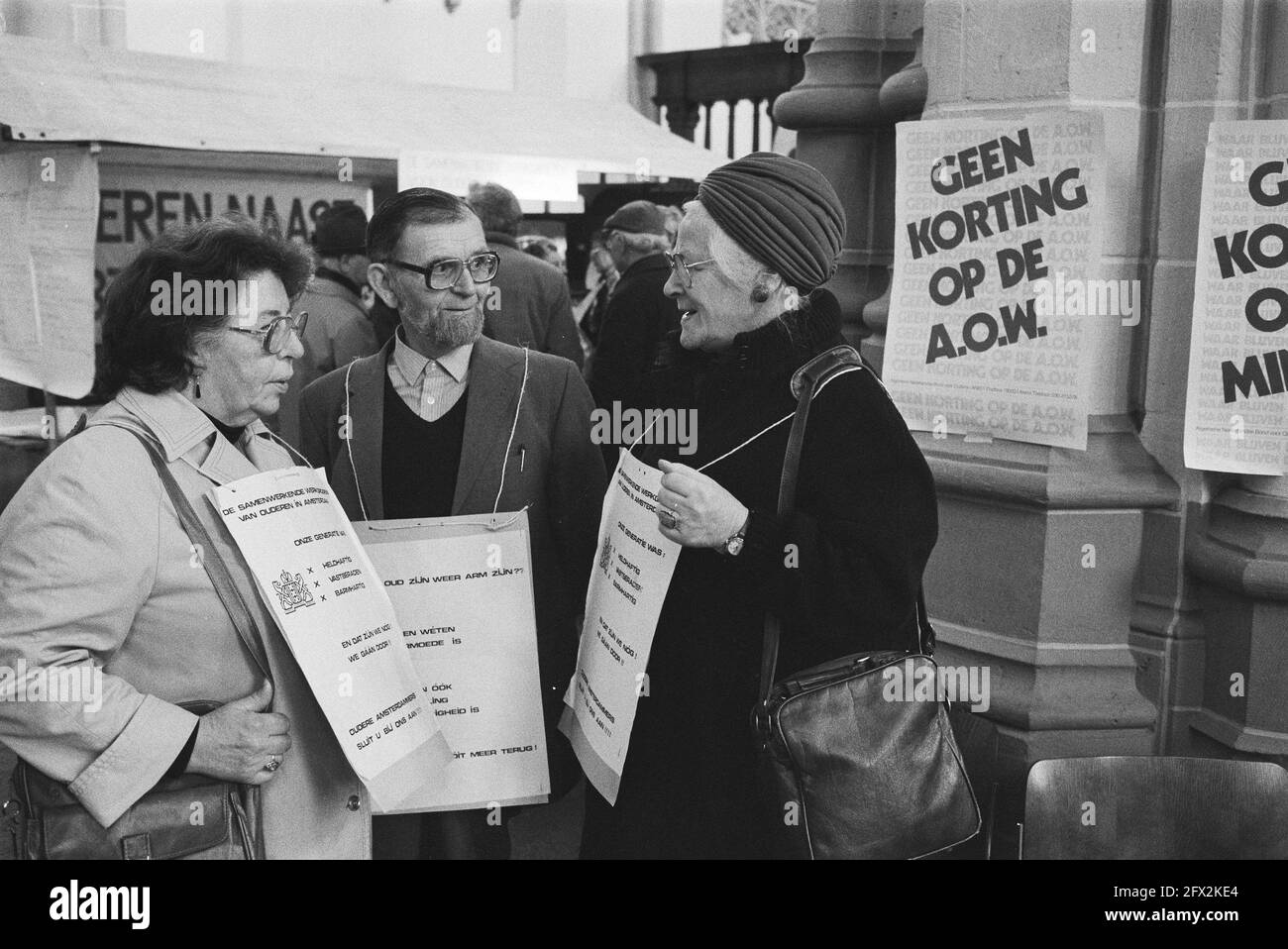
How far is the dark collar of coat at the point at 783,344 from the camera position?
2180mm

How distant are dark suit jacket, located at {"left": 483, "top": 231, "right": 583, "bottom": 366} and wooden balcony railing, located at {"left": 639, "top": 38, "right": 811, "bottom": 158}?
736 cm

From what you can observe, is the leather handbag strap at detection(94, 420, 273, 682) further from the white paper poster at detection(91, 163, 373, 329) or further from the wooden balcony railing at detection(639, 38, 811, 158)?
the wooden balcony railing at detection(639, 38, 811, 158)

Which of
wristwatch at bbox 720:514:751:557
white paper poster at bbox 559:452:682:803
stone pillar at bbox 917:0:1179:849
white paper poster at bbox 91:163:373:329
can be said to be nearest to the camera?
wristwatch at bbox 720:514:751:557

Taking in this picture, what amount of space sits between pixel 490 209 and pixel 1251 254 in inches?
129

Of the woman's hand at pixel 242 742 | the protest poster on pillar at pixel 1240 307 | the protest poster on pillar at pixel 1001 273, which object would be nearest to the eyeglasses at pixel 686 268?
the woman's hand at pixel 242 742

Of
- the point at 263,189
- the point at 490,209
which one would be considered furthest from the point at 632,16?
the point at 490,209

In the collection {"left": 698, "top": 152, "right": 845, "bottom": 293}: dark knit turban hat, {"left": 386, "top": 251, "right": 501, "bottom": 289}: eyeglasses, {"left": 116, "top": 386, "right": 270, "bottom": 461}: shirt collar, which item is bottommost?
{"left": 116, "top": 386, "right": 270, "bottom": 461}: shirt collar

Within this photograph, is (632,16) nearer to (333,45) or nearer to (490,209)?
(333,45)

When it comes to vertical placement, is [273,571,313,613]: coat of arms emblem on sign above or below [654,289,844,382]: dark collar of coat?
below

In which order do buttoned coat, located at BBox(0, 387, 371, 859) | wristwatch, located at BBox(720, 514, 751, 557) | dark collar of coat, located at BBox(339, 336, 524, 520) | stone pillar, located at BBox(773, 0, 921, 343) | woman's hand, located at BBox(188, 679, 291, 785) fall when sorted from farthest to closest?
stone pillar, located at BBox(773, 0, 921, 343)
dark collar of coat, located at BBox(339, 336, 524, 520)
wristwatch, located at BBox(720, 514, 751, 557)
woman's hand, located at BBox(188, 679, 291, 785)
buttoned coat, located at BBox(0, 387, 371, 859)

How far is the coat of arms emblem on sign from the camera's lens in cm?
199

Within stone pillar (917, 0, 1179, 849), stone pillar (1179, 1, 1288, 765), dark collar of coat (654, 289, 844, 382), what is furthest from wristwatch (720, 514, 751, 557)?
stone pillar (1179, 1, 1288, 765)

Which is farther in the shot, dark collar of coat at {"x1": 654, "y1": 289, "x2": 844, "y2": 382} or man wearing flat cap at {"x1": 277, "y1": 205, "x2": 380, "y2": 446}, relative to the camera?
man wearing flat cap at {"x1": 277, "y1": 205, "x2": 380, "y2": 446}

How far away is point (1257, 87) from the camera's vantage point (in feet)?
9.42
